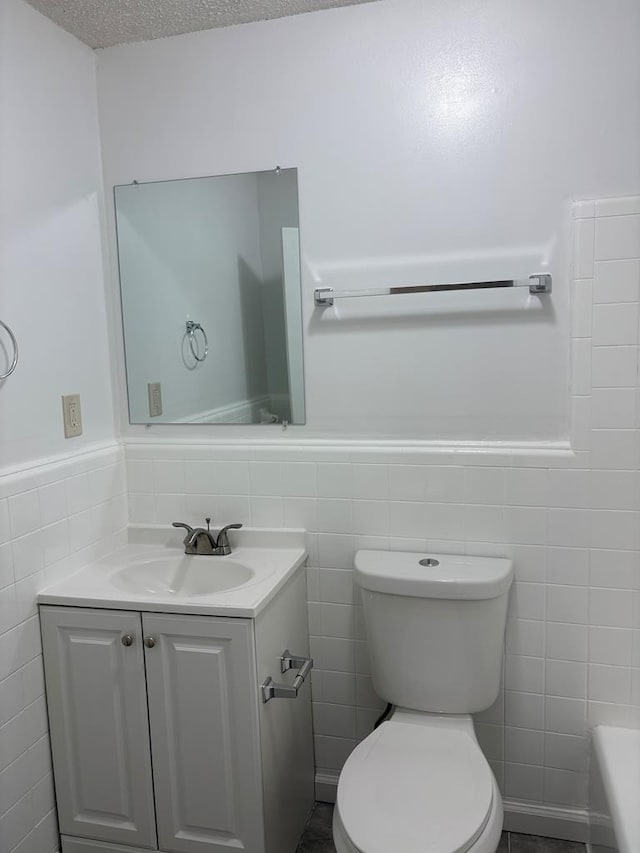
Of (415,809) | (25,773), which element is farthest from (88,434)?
(415,809)

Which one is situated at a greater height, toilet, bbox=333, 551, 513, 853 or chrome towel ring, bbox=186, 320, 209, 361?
chrome towel ring, bbox=186, 320, 209, 361

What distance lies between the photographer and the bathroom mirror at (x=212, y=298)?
205 cm

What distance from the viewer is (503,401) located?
191 cm

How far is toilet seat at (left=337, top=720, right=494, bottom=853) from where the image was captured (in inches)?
53.8

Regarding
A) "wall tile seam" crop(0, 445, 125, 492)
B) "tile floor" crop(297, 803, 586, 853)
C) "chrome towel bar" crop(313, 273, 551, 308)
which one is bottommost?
"tile floor" crop(297, 803, 586, 853)

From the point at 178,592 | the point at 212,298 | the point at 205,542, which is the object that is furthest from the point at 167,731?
the point at 212,298

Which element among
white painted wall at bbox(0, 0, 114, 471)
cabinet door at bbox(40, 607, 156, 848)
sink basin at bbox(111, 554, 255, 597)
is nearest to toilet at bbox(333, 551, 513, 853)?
sink basin at bbox(111, 554, 255, 597)

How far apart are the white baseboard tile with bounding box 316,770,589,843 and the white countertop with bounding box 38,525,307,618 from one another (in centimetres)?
96

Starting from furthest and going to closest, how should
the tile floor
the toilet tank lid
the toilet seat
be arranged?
1. the tile floor
2. the toilet tank lid
3. the toilet seat

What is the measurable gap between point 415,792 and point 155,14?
2.13 m

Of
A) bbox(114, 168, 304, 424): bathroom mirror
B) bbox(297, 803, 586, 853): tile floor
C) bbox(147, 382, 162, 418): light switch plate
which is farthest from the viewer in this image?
bbox(147, 382, 162, 418): light switch plate

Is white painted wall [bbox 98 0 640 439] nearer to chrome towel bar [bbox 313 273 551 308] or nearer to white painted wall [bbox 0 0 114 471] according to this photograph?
chrome towel bar [bbox 313 273 551 308]

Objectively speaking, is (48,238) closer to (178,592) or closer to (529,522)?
(178,592)

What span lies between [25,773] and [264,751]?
621 mm
